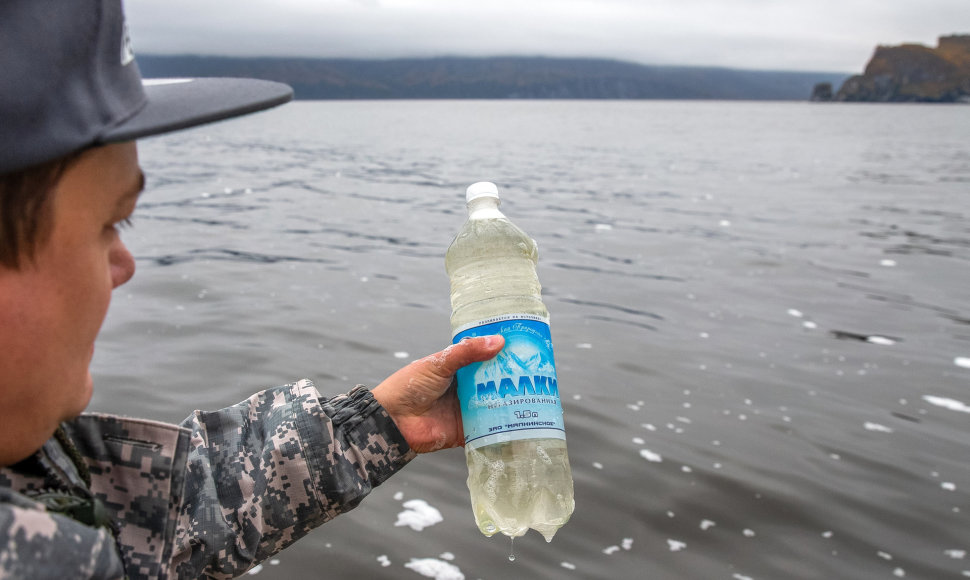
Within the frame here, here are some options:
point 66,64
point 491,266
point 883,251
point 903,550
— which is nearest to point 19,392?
point 66,64

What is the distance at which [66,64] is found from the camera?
112 centimetres

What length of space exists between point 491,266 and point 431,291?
5.83 meters

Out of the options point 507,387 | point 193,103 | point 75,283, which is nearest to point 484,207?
point 507,387

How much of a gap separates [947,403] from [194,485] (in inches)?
226

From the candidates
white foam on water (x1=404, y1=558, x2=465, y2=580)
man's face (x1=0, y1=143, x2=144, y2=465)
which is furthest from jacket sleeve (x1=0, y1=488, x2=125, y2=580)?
white foam on water (x1=404, y1=558, x2=465, y2=580)

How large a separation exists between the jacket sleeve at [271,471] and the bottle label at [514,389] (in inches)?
11.1

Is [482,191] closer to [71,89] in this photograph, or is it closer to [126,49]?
[126,49]

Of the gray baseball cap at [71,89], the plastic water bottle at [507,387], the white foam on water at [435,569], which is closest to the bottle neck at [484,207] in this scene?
the plastic water bottle at [507,387]

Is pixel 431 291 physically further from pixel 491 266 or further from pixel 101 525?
pixel 101 525

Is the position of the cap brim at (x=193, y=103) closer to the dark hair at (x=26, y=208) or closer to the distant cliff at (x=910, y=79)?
the dark hair at (x=26, y=208)

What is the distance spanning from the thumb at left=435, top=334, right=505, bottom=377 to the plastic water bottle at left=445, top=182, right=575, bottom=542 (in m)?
0.02

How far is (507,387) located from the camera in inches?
86.9

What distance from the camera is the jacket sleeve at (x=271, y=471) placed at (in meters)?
2.04

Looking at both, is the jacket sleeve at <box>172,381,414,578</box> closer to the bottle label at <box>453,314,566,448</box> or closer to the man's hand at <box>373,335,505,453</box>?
Result: the man's hand at <box>373,335,505,453</box>
